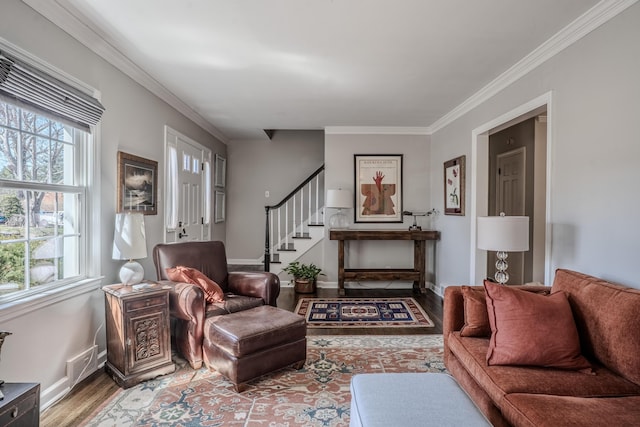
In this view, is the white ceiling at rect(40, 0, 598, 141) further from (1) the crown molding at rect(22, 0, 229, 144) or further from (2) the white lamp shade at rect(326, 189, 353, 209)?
(2) the white lamp shade at rect(326, 189, 353, 209)

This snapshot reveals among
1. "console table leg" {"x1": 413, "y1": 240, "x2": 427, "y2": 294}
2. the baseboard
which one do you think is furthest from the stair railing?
the baseboard

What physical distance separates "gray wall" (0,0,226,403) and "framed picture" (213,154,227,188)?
82.2 inches

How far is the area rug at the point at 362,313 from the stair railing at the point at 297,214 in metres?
1.54

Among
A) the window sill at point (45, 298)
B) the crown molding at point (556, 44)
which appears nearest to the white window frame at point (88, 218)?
the window sill at point (45, 298)

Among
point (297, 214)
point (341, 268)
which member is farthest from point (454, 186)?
point (297, 214)

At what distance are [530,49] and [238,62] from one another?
236 cm

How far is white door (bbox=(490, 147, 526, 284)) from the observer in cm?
442

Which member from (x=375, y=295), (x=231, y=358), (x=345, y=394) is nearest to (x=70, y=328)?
(x=231, y=358)

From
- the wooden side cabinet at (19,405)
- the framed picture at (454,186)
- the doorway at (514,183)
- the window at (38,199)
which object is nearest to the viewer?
the wooden side cabinet at (19,405)

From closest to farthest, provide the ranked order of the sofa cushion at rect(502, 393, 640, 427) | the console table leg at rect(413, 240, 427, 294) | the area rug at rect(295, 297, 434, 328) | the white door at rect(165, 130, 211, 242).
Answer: the sofa cushion at rect(502, 393, 640, 427)
the area rug at rect(295, 297, 434, 328)
the white door at rect(165, 130, 211, 242)
the console table leg at rect(413, 240, 427, 294)

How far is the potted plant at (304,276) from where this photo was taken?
4793 mm

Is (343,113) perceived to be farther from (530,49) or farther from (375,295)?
(375,295)

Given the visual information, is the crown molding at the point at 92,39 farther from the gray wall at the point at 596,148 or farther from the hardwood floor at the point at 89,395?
the gray wall at the point at 596,148

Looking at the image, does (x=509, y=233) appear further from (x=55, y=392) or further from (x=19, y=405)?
(x=55, y=392)
